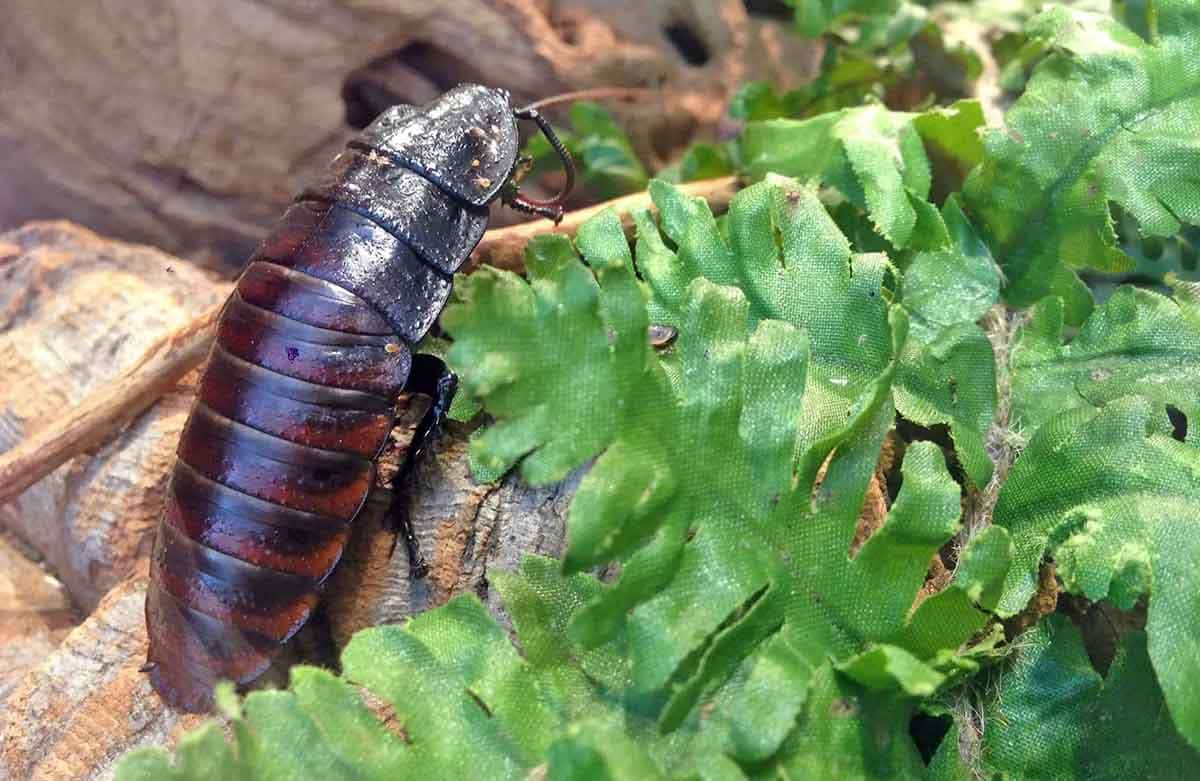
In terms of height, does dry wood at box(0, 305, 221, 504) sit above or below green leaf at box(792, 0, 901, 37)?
below

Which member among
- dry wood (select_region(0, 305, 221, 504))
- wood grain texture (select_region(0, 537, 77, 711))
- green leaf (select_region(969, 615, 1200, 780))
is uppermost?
dry wood (select_region(0, 305, 221, 504))

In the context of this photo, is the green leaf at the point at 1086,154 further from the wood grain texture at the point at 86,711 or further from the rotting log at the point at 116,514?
the wood grain texture at the point at 86,711

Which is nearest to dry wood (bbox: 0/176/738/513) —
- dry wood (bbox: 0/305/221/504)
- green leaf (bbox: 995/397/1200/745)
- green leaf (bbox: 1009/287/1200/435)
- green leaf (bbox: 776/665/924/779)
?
dry wood (bbox: 0/305/221/504)

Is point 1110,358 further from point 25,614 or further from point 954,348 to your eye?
point 25,614

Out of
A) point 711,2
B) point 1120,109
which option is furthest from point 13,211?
point 1120,109

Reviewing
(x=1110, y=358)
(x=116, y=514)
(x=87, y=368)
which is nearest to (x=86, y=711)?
(x=116, y=514)

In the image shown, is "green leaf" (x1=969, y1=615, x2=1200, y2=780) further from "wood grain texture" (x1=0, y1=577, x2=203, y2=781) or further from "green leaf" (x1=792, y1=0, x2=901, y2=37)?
"green leaf" (x1=792, y1=0, x2=901, y2=37)

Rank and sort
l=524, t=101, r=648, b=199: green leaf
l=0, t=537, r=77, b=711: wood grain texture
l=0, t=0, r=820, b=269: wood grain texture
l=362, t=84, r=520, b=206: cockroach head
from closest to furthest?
1. l=0, t=537, r=77, b=711: wood grain texture
2. l=362, t=84, r=520, b=206: cockroach head
3. l=0, t=0, r=820, b=269: wood grain texture
4. l=524, t=101, r=648, b=199: green leaf

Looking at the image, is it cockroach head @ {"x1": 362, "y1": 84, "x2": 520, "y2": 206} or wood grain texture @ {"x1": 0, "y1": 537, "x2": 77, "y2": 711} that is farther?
cockroach head @ {"x1": 362, "y1": 84, "x2": 520, "y2": 206}

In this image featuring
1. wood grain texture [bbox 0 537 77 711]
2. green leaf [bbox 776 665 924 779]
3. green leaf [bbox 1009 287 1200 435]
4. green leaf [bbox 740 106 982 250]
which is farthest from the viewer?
wood grain texture [bbox 0 537 77 711]
